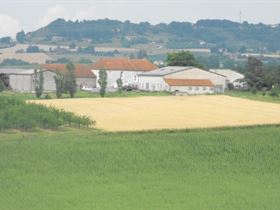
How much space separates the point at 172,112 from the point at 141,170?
58.8ft

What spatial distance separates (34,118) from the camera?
32.9m

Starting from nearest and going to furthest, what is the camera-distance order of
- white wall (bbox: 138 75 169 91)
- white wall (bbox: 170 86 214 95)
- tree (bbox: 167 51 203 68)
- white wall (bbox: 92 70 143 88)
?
white wall (bbox: 170 86 214 95) → white wall (bbox: 138 75 169 91) → tree (bbox: 167 51 203 68) → white wall (bbox: 92 70 143 88)

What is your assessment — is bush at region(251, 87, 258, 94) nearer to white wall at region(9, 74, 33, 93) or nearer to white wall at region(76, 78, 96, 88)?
white wall at region(76, 78, 96, 88)

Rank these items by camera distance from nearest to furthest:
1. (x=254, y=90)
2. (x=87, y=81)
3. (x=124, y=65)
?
(x=254, y=90)
(x=87, y=81)
(x=124, y=65)

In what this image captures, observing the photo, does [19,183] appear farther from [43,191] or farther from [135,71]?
[135,71]

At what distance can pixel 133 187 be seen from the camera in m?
21.5

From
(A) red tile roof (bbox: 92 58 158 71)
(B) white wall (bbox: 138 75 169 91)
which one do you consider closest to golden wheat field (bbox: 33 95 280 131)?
(B) white wall (bbox: 138 75 169 91)

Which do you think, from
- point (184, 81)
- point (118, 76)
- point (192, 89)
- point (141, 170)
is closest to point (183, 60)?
point (118, 76)

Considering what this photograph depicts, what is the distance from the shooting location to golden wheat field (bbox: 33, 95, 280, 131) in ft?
114

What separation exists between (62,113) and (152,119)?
4.73 m

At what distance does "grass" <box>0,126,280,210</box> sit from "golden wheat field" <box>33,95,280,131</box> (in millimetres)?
3582

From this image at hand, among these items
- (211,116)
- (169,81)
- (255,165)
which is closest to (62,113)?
(211,116)

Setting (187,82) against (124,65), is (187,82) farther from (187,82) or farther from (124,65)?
(124,65)

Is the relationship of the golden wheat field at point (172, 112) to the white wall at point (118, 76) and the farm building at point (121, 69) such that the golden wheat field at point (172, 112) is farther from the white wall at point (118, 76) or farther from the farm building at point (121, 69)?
the farm building at point (121, 69)
